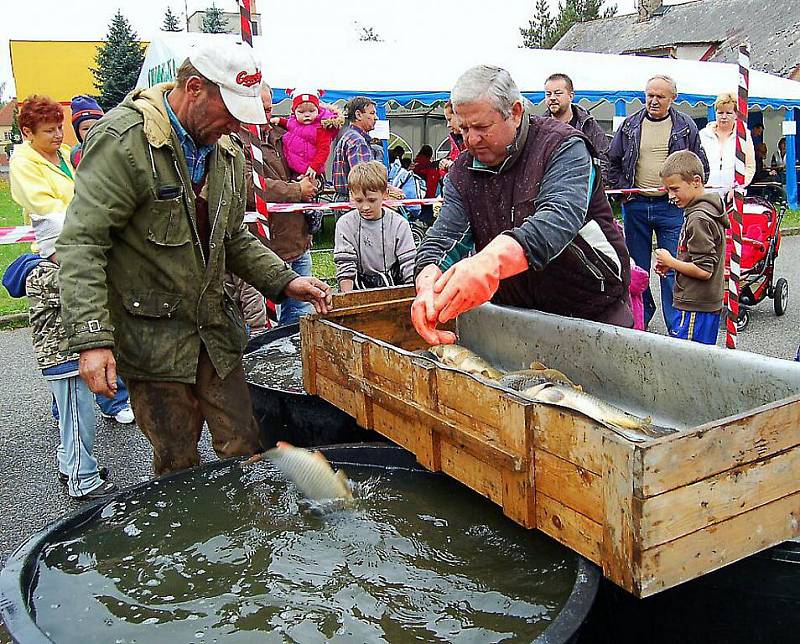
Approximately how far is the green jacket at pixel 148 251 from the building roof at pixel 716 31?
37.3 metres

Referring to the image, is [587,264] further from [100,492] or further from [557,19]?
[557,19]

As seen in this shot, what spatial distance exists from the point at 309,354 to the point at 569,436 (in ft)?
5.92

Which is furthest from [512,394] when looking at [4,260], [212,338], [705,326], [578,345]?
[4,260]

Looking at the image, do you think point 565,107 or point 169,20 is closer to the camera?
point 565,107

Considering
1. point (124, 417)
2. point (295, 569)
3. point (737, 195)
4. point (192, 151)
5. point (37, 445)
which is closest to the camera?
point (295, 569)

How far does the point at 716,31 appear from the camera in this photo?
1781 inches

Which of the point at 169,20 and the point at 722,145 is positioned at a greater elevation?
the point at 169,20

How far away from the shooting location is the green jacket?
2906 mm

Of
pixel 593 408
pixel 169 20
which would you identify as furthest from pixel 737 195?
pixel 169 20

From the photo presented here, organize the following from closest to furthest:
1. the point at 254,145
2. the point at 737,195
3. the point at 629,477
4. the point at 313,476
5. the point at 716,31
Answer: the point at 629,477 < the point at 313,476 < the point at 737,195 < the point at 254,145 < the point at 716,31

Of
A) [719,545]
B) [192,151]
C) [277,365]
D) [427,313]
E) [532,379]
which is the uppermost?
[192,151]

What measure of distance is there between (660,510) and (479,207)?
80.4 inches

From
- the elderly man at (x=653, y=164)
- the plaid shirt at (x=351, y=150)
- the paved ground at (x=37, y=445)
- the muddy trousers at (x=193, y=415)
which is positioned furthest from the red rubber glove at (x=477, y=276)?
the elderly man at (x=653, y=164)

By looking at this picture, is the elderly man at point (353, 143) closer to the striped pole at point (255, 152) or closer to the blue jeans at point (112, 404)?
the striped pole at point (255, 152)
